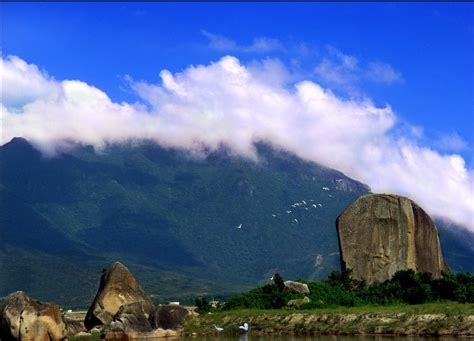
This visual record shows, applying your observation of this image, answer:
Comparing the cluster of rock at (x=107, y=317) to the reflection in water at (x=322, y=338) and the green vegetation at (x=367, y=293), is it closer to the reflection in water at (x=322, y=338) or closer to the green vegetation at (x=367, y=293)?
the reflection in water at (x=322, y=338)

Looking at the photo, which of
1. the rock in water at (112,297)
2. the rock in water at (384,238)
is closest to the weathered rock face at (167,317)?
the rock in water at (112,297)

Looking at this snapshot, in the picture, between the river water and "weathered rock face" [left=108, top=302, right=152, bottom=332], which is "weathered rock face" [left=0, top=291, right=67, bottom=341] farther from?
the river water

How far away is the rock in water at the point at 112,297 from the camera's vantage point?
52969 millimetres

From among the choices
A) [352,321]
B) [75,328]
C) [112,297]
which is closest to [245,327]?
[352,321]

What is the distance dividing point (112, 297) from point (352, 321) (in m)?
16.4

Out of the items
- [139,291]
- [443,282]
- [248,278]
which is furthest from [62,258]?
[443,282]

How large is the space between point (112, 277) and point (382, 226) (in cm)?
1838

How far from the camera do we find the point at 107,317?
5272 cm

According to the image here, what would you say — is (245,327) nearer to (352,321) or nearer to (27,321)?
(352,321)

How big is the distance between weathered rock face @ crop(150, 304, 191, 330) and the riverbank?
2.08ft

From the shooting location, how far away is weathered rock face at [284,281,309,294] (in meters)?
54.1

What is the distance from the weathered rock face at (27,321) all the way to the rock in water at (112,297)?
5.96m

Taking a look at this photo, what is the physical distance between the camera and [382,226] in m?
56.0

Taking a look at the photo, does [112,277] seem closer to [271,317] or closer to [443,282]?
[271,317]
